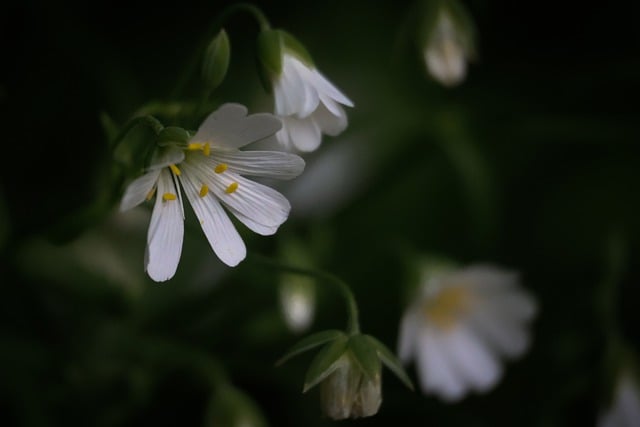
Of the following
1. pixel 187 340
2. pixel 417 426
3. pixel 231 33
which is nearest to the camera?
pixel 187 340

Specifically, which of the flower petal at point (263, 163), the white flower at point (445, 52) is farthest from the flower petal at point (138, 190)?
the white flower at point (445, 52)

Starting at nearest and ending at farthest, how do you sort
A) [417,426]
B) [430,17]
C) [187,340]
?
[430,17], [187,340], [417,426]

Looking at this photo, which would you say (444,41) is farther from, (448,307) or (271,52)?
(448,307)

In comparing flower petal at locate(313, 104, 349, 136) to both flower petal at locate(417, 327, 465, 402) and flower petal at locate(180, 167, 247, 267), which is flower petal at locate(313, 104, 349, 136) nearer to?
flower petal at locate(180, 167, 247, 267)

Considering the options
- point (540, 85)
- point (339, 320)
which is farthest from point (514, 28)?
point (339, 320)

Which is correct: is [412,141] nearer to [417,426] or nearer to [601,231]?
[601,231]

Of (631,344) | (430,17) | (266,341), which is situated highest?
(430,17)

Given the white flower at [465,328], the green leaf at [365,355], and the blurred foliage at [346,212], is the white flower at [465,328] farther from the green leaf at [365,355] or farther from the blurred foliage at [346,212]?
the green leaf at [365,355]
